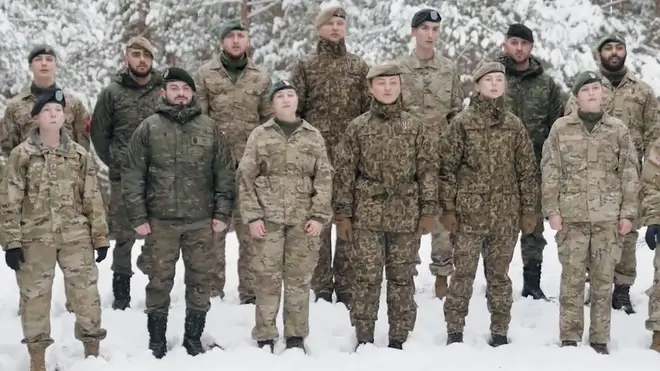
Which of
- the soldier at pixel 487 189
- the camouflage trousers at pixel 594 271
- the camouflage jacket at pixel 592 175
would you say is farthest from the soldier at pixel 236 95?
the camouflage trousers at pixel 594 271

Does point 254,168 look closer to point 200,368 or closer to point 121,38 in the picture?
point 200,368

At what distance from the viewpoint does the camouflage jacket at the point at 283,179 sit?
23.1ft

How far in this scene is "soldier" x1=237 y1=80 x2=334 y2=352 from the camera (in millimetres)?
7062

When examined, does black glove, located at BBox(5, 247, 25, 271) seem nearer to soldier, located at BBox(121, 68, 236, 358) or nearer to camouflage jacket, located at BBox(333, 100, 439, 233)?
soldier, located at BBox(121, 68, 236, 358)

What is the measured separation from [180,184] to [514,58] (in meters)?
3.92

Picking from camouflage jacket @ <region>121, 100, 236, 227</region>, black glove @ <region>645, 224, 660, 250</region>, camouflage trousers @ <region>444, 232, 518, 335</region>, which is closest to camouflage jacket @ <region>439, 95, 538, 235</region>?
camouflage trousers @ <region>444, 232, 518, 335</region>

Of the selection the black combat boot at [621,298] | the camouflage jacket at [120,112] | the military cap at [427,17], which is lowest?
the black combat boot at [621,298]

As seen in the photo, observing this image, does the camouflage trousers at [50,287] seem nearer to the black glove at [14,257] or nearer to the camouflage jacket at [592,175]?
the black glove at [14,257]

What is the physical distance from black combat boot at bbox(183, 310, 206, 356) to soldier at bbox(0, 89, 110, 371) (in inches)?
31.2

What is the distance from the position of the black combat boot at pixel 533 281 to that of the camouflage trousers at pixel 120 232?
14.3 ft

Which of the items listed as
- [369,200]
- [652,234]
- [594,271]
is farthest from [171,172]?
[652,234]

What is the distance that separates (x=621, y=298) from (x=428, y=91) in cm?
306

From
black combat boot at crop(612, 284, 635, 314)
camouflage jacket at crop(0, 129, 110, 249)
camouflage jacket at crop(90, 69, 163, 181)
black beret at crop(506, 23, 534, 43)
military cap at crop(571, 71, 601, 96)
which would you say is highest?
black beret at crop(506, 23, 534, 43)

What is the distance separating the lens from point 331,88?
8.30m
